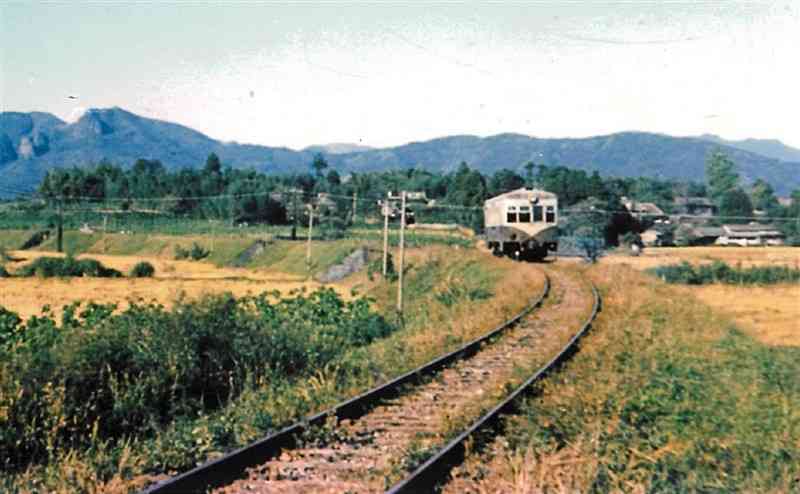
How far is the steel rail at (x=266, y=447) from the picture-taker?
20.1 feet

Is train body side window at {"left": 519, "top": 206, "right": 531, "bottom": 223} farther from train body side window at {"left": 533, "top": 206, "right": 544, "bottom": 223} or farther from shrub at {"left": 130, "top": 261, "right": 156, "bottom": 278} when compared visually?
shrub at {"left": 130, "top": 261, "right": 156, "bottom": 278}

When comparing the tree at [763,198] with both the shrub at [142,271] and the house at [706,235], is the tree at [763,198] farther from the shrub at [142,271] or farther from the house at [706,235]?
the shrub at [142,271]

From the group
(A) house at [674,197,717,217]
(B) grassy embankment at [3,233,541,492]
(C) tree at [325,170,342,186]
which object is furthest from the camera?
(C) tree at [325,170,342,186]

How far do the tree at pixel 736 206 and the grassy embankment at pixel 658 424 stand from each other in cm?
4046

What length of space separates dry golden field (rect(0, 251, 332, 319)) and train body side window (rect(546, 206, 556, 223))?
9.67 meters

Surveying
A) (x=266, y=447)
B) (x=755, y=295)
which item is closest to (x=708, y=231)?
(x=755, y=295)

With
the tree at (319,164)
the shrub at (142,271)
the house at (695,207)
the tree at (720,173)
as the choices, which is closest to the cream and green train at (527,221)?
the shrub at (142,271)

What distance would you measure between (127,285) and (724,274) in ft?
96.7

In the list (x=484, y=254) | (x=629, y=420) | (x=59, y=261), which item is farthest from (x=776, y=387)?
(x=59, y=261)

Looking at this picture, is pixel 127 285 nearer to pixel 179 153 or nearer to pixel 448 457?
pixel 448 457

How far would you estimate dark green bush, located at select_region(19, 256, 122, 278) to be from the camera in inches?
1921

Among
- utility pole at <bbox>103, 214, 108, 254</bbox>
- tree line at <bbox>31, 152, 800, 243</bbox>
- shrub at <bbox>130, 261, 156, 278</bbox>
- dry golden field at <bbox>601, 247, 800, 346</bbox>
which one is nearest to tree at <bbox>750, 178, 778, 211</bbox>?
tree line at <bbox>31, 152, 800, 243</bbox>

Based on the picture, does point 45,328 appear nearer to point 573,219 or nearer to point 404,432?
point 404,432

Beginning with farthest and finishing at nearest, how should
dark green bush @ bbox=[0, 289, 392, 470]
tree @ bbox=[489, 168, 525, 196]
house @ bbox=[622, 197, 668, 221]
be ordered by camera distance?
house @ bbox=[622, 197, 668, 221]
tree @ bbox=[489, 168, 525, 196]
dark green bush @ bbox=[0, 289, 392, 470]
